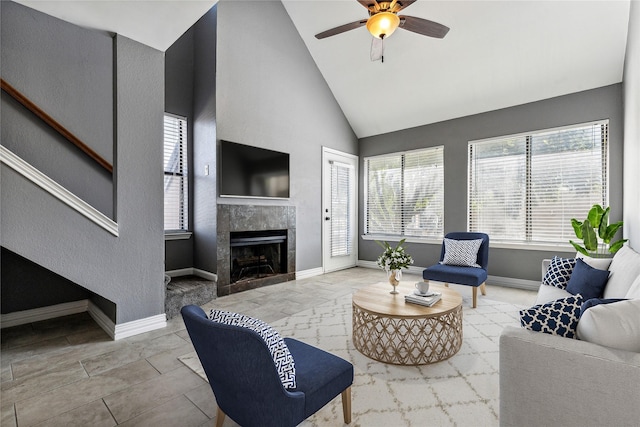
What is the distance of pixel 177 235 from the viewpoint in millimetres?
4441

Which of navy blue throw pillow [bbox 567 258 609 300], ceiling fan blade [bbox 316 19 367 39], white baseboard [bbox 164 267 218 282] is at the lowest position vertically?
white baseboard [bbox 164 267 218 282]

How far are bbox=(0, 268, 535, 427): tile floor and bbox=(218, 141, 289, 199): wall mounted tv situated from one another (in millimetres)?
1723

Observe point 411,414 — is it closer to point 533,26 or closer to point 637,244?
Answer: point 637,244

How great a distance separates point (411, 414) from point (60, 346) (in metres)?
2.98

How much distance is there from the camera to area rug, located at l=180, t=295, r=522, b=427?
1.75 m

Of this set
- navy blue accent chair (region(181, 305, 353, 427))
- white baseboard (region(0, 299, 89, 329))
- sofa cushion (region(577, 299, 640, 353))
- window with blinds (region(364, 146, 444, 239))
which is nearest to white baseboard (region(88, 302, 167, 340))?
white baseboard (region(0, 299, 89, 329))

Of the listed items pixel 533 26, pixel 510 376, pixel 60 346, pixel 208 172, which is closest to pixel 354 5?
pixel 533 26

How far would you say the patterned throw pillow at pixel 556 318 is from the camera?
4.41 ft

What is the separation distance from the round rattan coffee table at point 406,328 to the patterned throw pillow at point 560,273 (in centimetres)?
114

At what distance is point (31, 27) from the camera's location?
10.4ft

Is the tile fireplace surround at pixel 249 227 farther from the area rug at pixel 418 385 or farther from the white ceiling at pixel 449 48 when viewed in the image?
the white ceiling at pixel 449 48

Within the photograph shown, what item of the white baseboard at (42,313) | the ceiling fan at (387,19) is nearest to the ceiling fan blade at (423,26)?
the ceiling fan at (387,19)

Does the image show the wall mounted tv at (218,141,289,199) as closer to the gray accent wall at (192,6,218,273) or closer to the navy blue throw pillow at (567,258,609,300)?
the gray accent wall at (192,6,218,273)

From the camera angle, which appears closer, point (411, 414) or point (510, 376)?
point (510, 376)
